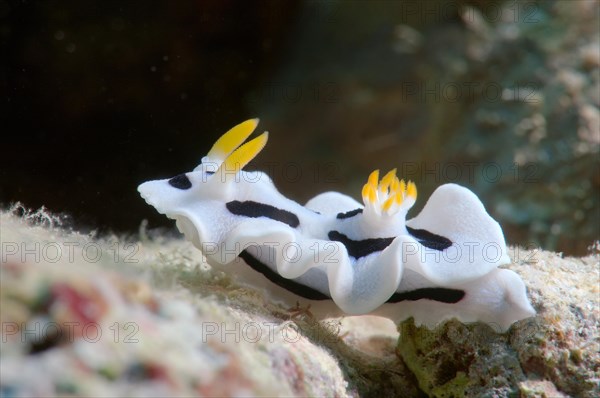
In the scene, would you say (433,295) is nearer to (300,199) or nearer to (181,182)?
(181,182)

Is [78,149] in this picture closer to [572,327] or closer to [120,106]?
[120,106]

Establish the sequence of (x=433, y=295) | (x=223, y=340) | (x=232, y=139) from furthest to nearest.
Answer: (x=232, y=139), (x=433, y=295), (x=223, y=340)

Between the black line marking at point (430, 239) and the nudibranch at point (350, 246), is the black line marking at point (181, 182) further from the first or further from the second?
the black line marking at point (430, 239)

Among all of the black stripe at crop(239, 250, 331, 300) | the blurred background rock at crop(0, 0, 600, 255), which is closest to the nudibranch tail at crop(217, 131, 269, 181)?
the black stripe at crop(239, 250, 331, 300)

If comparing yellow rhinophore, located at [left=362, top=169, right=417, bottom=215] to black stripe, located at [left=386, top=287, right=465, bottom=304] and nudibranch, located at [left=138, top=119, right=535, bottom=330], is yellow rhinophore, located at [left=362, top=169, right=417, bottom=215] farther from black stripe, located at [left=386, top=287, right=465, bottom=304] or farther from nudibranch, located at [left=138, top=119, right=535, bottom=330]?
black stripe, located at [left=386, top=287, right=465, bottom=304]

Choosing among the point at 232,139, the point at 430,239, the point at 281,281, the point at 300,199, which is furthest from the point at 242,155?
the point at 300,199

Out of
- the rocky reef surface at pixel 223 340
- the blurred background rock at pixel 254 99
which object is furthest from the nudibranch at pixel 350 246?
the blurred background rock at pixel 254 99
